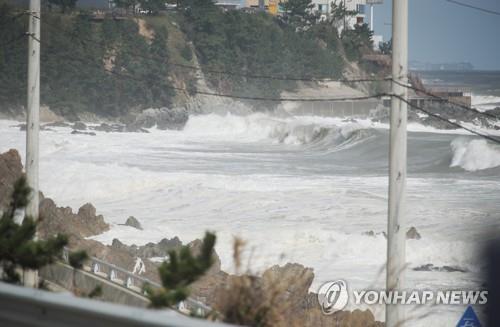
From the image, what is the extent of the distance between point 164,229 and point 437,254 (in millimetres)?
7172

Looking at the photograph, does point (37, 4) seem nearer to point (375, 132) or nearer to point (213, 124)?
point (375, 132)

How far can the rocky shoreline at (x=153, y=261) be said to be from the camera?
31.8ft

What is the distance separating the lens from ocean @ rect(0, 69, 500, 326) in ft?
73.5

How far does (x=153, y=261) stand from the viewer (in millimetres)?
20297

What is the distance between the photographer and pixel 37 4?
15641 mm

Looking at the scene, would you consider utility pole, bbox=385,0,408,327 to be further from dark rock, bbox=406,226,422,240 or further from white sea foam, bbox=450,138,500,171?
white sea foam, bbox=450,138,500,171

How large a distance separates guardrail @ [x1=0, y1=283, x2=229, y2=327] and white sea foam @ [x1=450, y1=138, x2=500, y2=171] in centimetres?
4024

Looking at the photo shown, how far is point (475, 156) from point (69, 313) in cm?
4224

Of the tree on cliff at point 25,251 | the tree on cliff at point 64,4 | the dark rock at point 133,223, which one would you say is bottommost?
the dark rock at point 133,223

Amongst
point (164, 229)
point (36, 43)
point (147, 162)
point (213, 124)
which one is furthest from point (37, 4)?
point (213, 124)

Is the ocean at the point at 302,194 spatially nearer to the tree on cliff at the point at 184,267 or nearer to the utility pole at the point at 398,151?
the utility pole at the point at 398,151

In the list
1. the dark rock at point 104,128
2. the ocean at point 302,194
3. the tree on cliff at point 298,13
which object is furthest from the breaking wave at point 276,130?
the tree on cliff at point 298,13

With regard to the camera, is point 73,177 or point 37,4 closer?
point 37,4

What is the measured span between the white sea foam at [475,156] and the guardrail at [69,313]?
40.2 meters
